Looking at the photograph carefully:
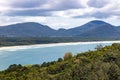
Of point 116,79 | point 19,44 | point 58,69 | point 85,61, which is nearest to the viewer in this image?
point 116,79

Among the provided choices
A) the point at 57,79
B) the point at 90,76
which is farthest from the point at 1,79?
the point at 90,76

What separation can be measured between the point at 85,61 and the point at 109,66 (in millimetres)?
7158

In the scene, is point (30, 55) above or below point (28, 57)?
above

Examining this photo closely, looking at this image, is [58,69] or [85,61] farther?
[85,61]

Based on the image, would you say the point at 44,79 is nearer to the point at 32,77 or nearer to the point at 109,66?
the point at 32,77

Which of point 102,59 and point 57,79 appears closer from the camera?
point 57,79

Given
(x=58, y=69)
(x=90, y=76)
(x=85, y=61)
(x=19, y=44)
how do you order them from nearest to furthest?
(x=90, y=76) < (x=58, y=69) < (x=85, y=61) < (x=19, y=44)

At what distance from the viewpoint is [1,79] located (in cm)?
3200

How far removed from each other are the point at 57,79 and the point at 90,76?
2.90 metres

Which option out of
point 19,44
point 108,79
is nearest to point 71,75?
point 108,79

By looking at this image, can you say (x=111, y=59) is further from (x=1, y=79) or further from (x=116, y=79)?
(x=1, y=79)

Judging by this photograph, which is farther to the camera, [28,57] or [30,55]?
[30,55]

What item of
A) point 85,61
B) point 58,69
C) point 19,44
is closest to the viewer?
point 58,69

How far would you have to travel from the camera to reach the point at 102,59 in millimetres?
38625
